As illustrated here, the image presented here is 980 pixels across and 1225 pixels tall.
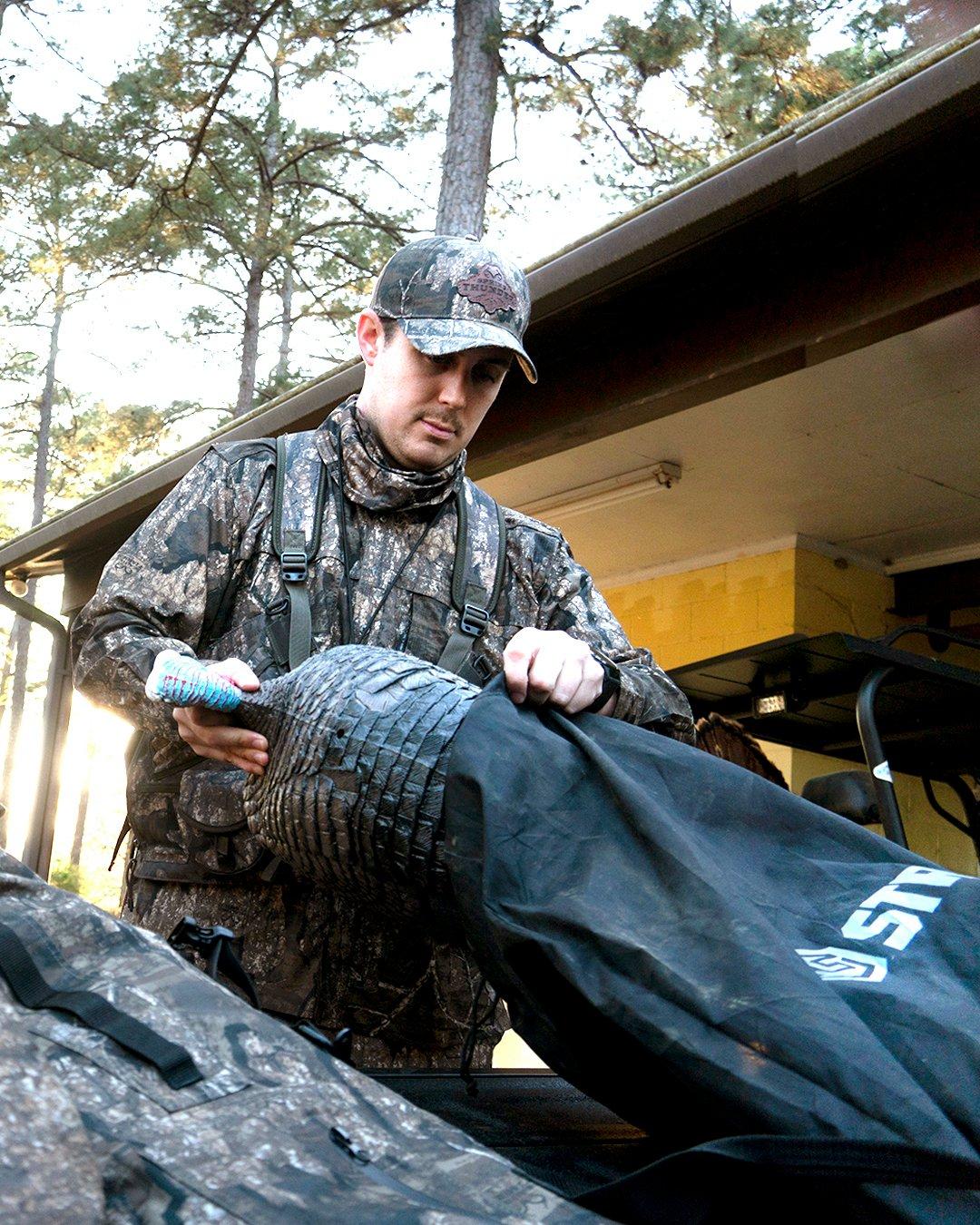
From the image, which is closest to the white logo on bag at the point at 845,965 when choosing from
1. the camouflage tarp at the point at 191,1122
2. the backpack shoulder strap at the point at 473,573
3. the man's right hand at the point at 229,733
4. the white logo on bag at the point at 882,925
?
the white logo on bag at the point at 882,925

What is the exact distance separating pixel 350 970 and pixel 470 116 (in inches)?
379

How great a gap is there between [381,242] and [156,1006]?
1671 centimetres

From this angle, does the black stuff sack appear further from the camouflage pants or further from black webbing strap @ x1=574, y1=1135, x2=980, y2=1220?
the camouflage pants

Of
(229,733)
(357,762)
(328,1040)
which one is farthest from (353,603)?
(328,1040)

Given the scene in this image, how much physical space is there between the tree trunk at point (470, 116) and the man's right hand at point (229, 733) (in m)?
8.43

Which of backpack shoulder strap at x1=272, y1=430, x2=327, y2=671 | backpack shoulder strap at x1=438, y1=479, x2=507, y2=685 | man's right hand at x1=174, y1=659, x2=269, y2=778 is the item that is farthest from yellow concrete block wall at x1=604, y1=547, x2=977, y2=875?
man's right hand at x1=174, y1=659, x2=269, y2=778

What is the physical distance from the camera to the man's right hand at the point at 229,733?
155cm

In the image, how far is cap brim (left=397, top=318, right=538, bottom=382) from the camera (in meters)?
2.15

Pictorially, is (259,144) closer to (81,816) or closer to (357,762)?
(357,762)

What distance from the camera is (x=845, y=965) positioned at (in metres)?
1.07

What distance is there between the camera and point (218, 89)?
45.2 feet

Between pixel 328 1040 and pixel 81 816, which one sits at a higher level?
pixel 81 816

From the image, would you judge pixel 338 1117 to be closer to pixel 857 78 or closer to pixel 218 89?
pixel 857 78

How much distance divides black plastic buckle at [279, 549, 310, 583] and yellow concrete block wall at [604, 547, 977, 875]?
5.13 meters
